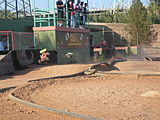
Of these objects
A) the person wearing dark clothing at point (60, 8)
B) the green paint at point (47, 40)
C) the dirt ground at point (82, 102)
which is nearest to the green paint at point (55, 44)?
the green paint at point (47, 40)

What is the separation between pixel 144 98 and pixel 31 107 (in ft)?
8.90

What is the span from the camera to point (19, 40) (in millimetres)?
15125

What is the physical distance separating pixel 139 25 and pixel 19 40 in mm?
16489

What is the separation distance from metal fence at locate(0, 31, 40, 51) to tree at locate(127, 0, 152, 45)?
14036 millimetres

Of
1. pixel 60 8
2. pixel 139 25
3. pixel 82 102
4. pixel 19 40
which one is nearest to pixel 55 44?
pixel 19 40

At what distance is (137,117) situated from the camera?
4824mm

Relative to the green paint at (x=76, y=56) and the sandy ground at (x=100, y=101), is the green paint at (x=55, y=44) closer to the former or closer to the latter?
the green paint at (x=76, y=56)

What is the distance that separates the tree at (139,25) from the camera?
28.2 meters

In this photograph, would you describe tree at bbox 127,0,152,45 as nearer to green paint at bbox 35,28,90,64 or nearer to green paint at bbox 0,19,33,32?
green paint at bbox 0,19,33,32

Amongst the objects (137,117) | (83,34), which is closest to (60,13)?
(83,34)

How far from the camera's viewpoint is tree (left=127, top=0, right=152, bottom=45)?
92.4ft

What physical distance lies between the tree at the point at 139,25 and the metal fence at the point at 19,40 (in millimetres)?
14036

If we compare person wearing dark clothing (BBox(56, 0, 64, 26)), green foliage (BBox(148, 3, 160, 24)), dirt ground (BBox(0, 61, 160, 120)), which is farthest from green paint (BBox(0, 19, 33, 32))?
green foliage (BBox(148, 3, 160, 24))

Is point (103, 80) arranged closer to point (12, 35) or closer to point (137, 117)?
point (137, 117)
